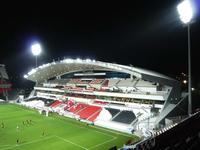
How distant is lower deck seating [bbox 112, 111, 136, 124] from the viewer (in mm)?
36491

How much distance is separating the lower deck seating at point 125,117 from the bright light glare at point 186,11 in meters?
18.2

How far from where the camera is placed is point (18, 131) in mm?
35250

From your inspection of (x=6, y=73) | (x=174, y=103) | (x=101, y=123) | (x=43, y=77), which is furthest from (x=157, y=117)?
(x=6, y=73)

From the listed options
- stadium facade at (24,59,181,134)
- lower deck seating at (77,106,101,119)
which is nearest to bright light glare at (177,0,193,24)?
stadium facade at (24,59,181,134)

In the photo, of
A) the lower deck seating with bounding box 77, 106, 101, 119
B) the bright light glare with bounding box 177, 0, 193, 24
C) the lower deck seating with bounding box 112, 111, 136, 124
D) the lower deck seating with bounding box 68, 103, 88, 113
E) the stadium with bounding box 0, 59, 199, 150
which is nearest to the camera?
the bright light glare with bounding box 177, 0, 193, 24

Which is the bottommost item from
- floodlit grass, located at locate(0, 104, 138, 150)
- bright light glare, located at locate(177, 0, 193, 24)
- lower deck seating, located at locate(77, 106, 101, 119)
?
floodlit grass, located at locate(0, 104, 138, 150)

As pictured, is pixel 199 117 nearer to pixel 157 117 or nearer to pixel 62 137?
pixel 157 117

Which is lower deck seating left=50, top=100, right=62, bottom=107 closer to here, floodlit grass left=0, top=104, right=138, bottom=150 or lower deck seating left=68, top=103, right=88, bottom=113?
lower deck seating left=68, top=103, right=88, bottom=113

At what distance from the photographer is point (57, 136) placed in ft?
105

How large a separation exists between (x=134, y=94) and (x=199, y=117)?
20.6m

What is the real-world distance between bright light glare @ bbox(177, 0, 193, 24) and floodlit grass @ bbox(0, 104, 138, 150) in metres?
16.1

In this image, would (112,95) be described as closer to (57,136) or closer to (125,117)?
(125,117)

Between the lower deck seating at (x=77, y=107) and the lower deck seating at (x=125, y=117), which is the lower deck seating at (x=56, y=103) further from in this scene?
the lower deck seating at (x=125, y=117)

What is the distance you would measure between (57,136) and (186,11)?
2283 centimetres
